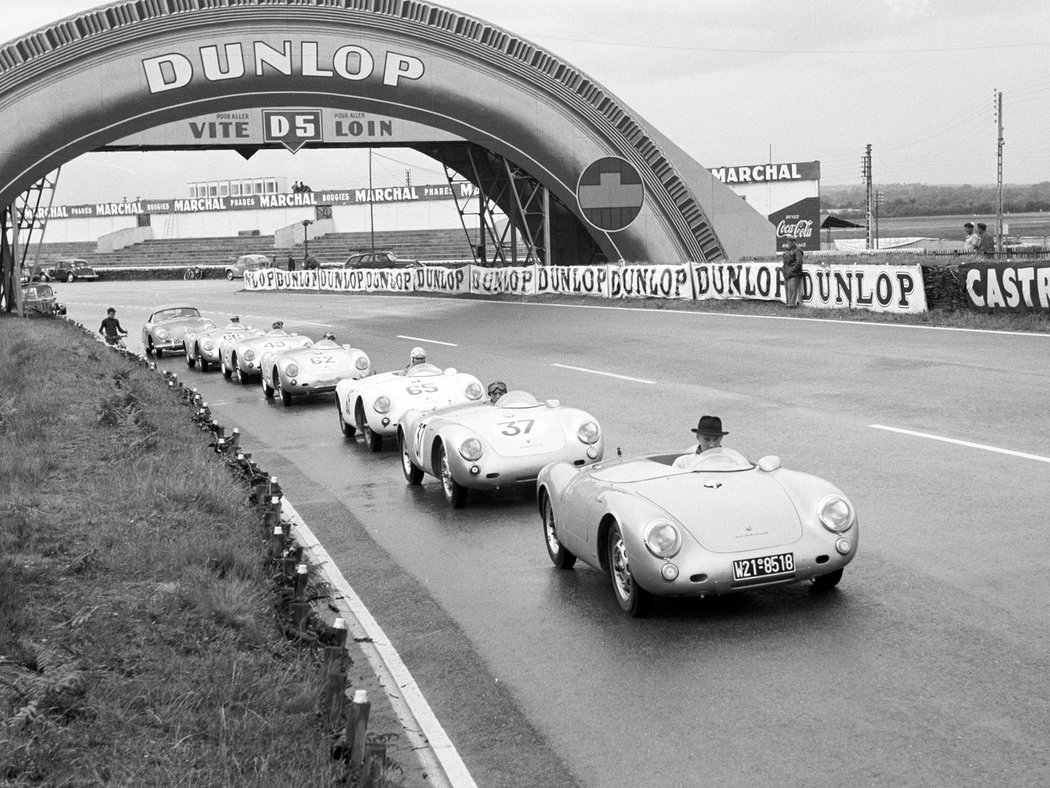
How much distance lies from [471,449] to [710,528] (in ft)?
12.6

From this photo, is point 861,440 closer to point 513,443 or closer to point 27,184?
point 513,443

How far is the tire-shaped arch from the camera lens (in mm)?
35438

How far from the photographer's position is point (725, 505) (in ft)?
25.4

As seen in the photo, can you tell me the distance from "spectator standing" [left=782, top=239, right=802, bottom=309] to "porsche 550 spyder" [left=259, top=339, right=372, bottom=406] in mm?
12941

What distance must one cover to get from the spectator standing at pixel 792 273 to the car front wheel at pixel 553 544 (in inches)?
828

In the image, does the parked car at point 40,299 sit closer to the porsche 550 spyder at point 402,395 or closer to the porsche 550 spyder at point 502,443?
the porsche 550 spyder at point 402,395

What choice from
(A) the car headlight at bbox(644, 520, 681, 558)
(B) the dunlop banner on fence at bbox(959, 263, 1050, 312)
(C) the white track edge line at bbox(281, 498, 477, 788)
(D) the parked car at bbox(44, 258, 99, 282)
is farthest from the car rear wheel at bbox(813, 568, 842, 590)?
(D) the parked car at bbox(44, 258, 99, 282)

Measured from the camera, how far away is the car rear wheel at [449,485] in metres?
11.3

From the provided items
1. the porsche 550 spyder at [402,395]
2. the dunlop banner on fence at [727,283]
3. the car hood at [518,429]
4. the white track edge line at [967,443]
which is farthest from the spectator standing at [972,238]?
the car hood at [518,429]

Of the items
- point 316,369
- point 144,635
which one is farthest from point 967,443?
point 316,369

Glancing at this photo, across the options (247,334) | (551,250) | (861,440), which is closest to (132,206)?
(551,250)

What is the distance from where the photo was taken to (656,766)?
17.9ft

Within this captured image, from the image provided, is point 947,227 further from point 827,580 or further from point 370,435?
point 827,580

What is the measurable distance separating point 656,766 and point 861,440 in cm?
818
